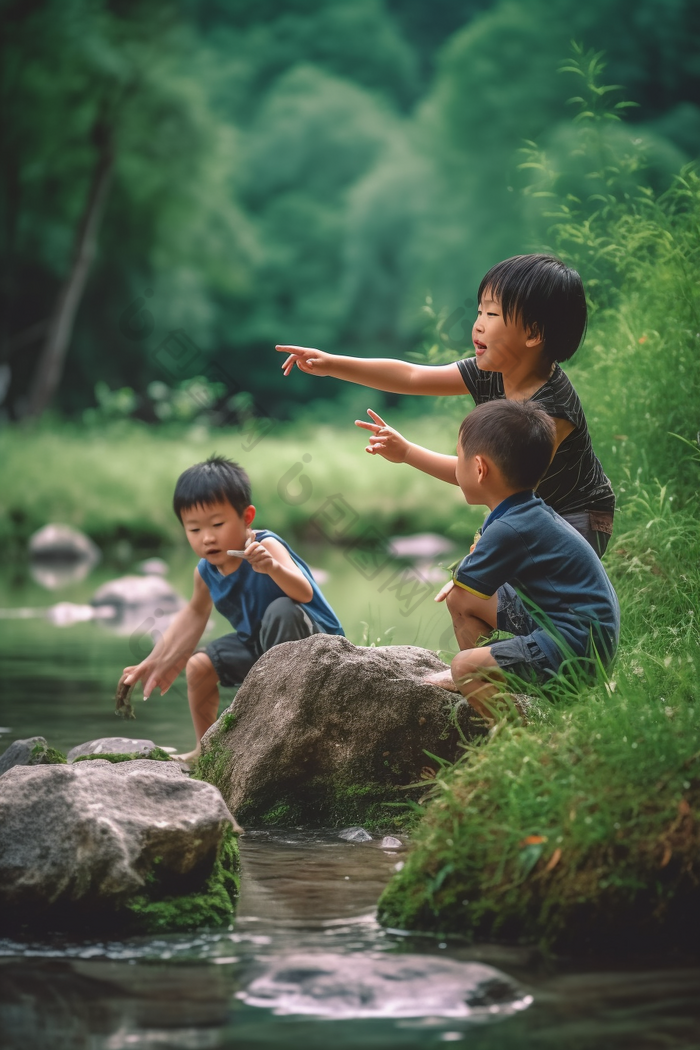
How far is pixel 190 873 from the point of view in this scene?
9.73 feet

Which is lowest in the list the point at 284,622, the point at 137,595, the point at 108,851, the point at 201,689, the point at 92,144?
the point at 108,851

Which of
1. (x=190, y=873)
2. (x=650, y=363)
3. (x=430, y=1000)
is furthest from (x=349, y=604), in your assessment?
(x=430, y=1000)

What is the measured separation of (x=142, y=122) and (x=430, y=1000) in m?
19.4

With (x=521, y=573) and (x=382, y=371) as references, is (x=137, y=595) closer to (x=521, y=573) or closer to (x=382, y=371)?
(x=382, y=371)

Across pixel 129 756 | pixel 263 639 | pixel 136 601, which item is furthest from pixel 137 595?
pixel 129 756

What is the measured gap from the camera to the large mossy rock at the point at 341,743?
3797 millimetres

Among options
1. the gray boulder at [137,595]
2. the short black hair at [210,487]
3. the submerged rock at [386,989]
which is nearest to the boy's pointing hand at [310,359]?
the short black hair at [210,487]

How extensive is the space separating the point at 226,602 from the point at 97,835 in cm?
174

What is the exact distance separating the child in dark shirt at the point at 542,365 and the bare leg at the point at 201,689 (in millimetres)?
1088

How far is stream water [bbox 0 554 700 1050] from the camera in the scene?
2184 millimetres

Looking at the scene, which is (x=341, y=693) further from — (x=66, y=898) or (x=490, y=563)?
(x=66, y=898)

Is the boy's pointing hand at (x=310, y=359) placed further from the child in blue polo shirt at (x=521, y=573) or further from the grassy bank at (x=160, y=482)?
the grassy bank at (x=160, y=482)

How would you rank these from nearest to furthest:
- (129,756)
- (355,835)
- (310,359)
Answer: (355,835), (129,756), (310,359)

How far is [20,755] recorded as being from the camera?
3.83 m
